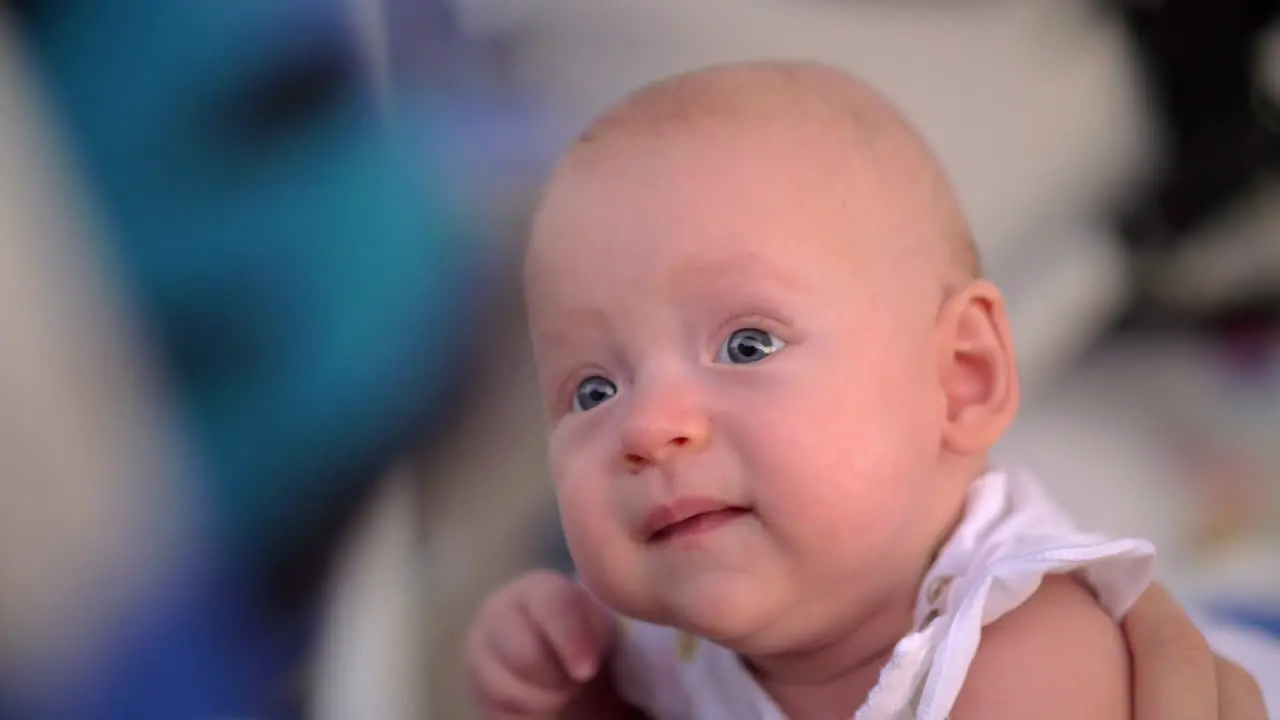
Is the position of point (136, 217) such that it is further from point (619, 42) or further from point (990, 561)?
point (990, 561)

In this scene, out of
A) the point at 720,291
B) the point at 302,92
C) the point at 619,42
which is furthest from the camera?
the point at 619,42

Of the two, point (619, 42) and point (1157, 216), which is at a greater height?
point (619, 42)

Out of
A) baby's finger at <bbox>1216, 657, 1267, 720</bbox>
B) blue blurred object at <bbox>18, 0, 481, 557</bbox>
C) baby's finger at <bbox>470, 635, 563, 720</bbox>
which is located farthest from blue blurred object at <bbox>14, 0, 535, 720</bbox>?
baby's finger at <bbox>1216, 657, 1267, 720</bbox>

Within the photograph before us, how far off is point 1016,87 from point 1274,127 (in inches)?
9.0

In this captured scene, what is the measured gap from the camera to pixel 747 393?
2.02ft

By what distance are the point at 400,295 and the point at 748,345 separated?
40cm

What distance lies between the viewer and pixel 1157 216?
1.11 metres

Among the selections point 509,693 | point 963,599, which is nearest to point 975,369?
point 963,599

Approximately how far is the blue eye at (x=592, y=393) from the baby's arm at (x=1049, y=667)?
24cm

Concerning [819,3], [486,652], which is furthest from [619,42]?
[486,652]

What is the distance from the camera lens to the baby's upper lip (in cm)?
60

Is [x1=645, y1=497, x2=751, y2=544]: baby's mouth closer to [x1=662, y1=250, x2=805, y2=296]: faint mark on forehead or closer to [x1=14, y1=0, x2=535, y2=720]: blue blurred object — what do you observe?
[x1=662, y1=250, x2=805, y2=296]: faint mark on forehead

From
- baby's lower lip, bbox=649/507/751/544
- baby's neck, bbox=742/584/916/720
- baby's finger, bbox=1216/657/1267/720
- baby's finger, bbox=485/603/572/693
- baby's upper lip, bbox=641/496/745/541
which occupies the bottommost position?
baby's finger, bbox=1216/657/1267/720

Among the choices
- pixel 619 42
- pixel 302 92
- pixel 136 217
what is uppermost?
pixel 619 42
